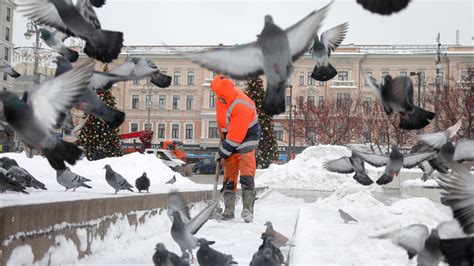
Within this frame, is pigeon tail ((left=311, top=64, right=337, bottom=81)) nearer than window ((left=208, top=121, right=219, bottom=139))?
Yes

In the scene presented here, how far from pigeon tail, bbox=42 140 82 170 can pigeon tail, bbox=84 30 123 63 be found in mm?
311

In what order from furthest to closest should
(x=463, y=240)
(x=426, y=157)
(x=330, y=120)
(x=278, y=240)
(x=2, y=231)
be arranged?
(x=330, y=120), (x=278, y=240), (x=2, y=231), (x=426, y=157), (x=463, y=240)

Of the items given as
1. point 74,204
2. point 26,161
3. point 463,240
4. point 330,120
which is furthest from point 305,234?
point 330,120

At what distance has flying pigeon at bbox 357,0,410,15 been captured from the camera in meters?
1.29

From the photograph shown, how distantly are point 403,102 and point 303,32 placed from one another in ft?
1.24

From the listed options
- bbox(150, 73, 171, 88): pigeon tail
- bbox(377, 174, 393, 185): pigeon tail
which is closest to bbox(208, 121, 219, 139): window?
bbox(377, 174, 393, 185): pigeon tail

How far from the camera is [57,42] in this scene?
2.34m

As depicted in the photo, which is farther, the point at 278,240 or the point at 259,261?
the point at 278,240

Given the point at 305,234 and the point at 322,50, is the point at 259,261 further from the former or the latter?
the point at 305,234

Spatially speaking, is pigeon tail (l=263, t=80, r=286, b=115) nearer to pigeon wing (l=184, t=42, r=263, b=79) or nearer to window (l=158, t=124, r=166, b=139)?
pigeon wing (l=184, t=42, r=263, b=79)

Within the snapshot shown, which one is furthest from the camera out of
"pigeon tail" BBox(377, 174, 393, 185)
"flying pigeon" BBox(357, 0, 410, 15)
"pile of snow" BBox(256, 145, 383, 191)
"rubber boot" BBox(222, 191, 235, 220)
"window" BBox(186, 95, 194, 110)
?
"pile of snow" BBox(256, 145, 383, 191)

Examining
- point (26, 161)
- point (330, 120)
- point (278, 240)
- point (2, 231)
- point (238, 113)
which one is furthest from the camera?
point (330, 120)

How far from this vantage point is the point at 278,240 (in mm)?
4543

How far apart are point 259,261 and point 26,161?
708cm
